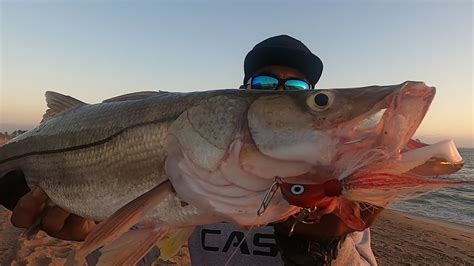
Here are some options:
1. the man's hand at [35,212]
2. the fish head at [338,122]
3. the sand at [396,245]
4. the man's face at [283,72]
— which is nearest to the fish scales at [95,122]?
the man's hand at [35,212]

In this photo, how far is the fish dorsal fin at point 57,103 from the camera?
114 inches

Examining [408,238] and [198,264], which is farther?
[408,238]

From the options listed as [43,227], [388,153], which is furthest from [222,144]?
[43,227]

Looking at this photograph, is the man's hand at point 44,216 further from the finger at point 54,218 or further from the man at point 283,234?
the man at point 283,234

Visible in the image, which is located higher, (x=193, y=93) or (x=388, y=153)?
(x=193, y=93)

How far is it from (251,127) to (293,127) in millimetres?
192

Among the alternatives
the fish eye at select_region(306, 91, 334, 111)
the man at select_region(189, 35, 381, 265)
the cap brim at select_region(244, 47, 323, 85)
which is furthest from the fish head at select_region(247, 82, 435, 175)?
the cap brim at select_region(244, 47, 323, 85)

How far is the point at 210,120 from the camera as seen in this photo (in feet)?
6.20

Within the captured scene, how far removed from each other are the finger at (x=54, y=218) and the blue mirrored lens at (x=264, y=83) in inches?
69.4

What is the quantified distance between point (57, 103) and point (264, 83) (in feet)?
5.30

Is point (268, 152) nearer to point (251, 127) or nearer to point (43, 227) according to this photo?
point (251, 127)

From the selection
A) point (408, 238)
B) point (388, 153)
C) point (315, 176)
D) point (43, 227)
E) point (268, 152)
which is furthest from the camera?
point (408, 238)

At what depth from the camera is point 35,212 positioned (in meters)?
2.66

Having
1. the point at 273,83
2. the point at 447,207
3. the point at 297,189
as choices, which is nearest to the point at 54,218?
the point at 297,189
